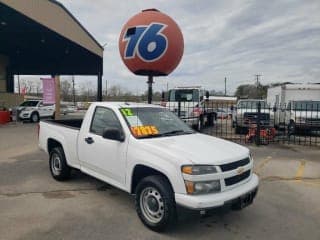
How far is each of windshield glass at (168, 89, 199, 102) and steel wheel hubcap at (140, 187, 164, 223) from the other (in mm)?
15092

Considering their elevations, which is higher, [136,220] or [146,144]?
[146,144]

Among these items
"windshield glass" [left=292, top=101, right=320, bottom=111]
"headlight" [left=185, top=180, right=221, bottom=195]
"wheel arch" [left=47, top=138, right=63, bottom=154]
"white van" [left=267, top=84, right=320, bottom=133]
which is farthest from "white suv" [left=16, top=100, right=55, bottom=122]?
"headlight" [left=185, top=180, right=221, bottom=195]

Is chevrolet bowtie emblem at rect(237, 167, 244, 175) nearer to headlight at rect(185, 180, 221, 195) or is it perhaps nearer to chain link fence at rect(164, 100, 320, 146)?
headlight at rect(185, 180, 221, 195)

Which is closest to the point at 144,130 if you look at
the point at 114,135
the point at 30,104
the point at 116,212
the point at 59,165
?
the point at 114,135

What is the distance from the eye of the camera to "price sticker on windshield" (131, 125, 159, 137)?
5430 mm

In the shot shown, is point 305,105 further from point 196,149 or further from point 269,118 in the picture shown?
point 196,149

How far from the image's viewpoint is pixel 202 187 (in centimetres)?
443

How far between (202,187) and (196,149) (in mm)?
655

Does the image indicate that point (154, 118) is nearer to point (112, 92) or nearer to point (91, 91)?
point (112, 92)

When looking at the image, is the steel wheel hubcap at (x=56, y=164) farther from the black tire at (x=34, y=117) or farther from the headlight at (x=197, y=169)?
the black tire at (x=34, y=117)

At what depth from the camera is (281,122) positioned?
2120 cm

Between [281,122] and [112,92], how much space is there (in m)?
57.6

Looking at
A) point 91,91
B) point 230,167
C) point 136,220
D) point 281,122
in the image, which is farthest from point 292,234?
point 91,91

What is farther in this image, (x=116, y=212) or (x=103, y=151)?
(x=103, y=151)
